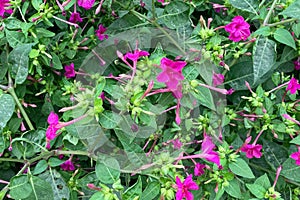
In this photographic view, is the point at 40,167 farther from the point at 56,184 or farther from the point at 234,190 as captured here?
the point at 234,190

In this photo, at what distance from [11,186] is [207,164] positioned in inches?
21.8

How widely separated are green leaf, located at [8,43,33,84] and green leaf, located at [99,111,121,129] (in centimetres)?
36

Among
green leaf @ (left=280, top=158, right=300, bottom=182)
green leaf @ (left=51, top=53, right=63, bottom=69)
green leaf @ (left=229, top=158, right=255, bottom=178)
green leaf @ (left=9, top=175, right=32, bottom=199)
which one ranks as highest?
green leaf @ (left=51, top=53, right=63, bottom=69)

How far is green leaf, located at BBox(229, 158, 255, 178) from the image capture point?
3.89 ft

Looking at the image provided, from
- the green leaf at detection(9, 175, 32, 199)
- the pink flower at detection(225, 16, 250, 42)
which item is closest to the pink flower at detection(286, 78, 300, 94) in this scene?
the pink flower at detection(225, 16, 250, 42)

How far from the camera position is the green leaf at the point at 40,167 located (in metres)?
1.19

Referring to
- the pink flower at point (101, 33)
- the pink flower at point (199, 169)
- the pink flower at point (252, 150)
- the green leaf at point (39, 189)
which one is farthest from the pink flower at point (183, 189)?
the pink flower at point (101, 33)

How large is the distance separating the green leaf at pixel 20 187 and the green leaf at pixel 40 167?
6cm

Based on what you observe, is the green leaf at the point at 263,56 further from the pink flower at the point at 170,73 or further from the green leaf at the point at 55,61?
the green leaf at the point at 55,61

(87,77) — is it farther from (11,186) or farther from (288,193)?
(288,193)

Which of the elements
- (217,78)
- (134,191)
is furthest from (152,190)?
(217,78)

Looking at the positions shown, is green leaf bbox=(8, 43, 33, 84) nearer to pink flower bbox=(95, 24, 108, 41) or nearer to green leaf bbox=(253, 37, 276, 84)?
pink flower bbox=(95, 24, 108, 41)

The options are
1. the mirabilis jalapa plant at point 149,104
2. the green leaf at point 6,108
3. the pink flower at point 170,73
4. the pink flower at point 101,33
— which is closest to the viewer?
the pink flower at point 170,73

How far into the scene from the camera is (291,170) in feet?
4.28
